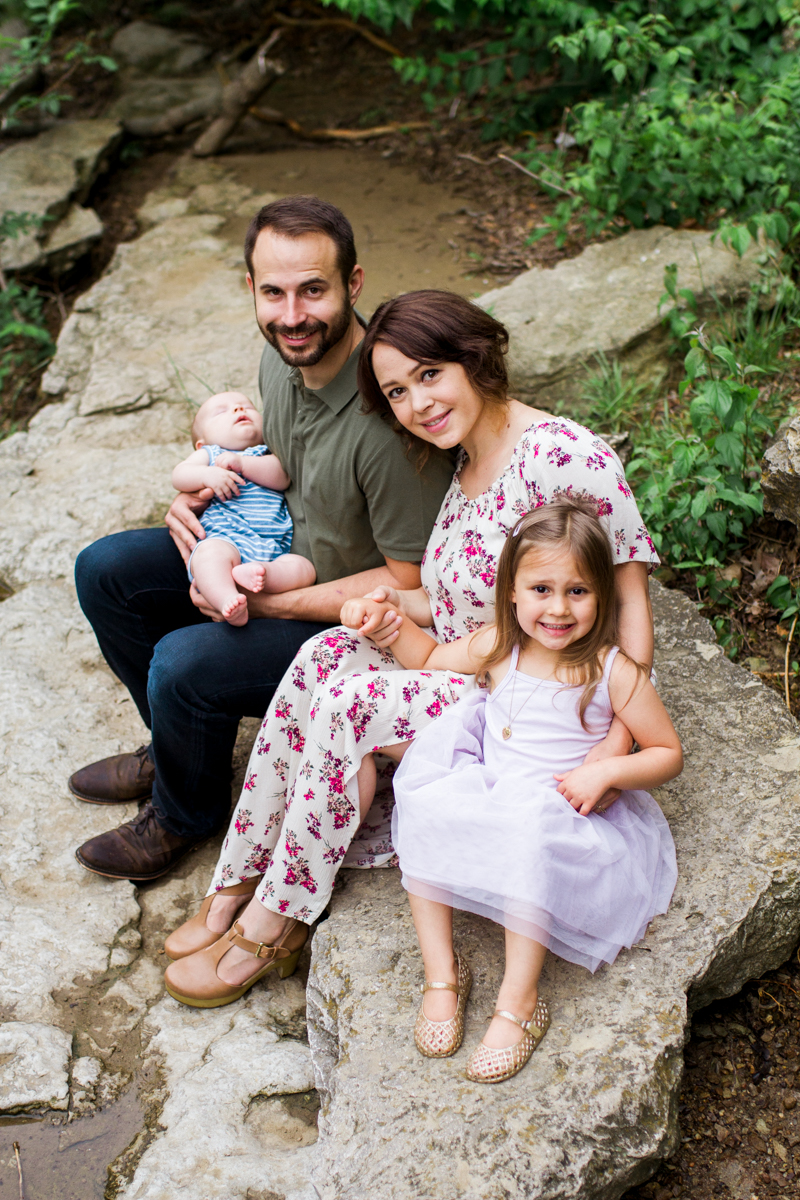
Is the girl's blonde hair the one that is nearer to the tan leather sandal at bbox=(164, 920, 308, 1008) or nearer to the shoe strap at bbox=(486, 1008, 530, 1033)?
the shoe strap at bbox=(486, 1008, 530, 1033)

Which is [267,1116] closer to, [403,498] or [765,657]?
[403,498]

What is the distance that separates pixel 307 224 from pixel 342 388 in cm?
38

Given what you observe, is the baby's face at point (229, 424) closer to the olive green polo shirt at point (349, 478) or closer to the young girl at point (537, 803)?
the olive green polo shirt at point (349, 478)

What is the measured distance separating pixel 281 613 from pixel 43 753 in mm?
967

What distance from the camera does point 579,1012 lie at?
1774 mm

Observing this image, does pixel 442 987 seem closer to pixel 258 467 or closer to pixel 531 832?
pixel 531 832

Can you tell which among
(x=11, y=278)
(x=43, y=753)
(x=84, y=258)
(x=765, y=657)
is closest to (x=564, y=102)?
(x=84, y=258)

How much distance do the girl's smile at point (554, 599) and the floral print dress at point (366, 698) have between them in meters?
0.16

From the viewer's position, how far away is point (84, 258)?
17.9 feet

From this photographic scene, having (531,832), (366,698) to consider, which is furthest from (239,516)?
(531,832)

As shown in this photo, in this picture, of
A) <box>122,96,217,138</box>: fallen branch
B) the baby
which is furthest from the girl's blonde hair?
<box>122,96,217,138</box>: fallen branch

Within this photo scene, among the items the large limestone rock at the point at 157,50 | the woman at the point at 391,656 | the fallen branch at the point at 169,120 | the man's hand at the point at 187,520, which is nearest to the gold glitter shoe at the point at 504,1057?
the woman at the point at 391,656

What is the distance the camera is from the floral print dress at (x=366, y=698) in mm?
1979

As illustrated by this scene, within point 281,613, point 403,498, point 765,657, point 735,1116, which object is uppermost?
point 403,498
